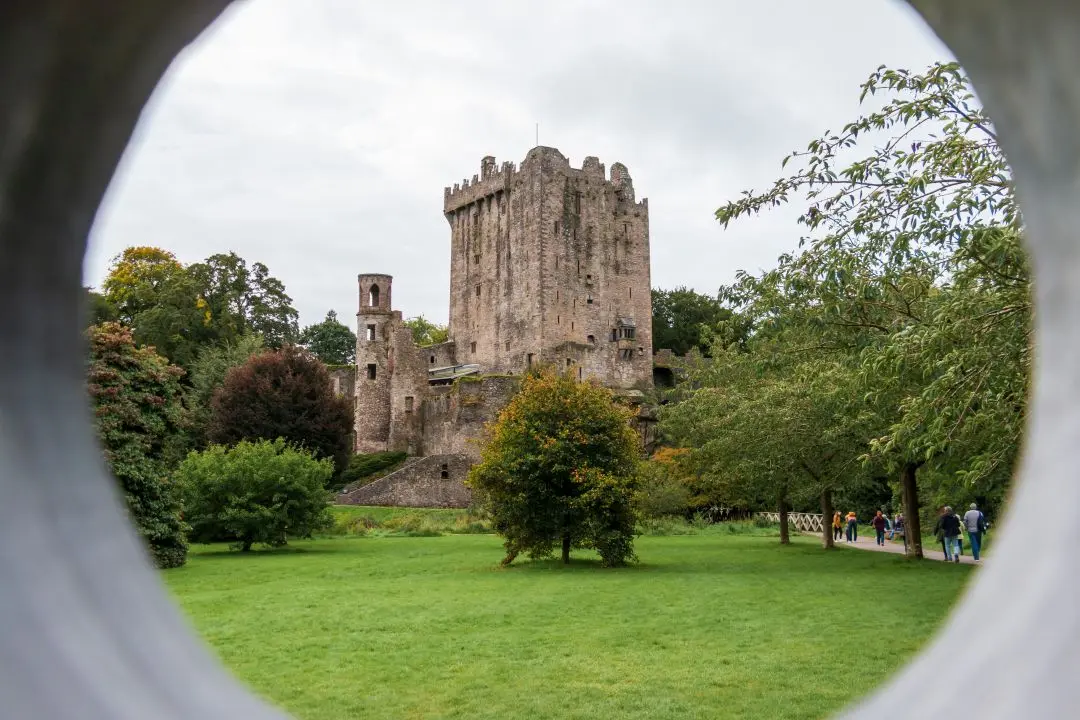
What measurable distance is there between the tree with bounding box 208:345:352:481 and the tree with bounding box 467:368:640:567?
2668 cm

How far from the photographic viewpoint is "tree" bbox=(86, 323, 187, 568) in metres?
21.8

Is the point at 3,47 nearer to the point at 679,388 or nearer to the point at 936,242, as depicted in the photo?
the point at 936,242

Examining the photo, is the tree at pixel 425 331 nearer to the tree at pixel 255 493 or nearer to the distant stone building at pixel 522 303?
the distant stone building at pixel 522 303

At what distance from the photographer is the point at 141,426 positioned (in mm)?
22797

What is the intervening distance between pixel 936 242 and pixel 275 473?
23270 mm

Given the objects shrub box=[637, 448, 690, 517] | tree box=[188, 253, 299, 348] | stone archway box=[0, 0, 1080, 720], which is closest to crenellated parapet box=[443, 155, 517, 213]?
tree box=[188, 253, 299, 348]

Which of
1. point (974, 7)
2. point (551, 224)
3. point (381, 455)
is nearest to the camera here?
point (974, 7)

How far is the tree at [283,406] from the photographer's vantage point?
4994 cm

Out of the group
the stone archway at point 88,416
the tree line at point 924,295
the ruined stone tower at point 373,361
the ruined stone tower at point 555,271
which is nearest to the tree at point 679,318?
the ruined stone tower at point 555,271

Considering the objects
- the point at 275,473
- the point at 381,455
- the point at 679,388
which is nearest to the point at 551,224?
the point at 381,455

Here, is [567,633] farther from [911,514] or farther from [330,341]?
[330,341]

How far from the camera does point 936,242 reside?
9602 millimetres

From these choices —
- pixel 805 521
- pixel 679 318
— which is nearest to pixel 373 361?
pixel 679 318

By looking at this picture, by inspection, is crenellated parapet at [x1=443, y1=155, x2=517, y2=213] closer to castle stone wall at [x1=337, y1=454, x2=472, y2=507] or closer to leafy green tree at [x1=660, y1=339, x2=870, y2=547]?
castle stone wall at [x1=337, y1=454, x2=472, y2=507]
